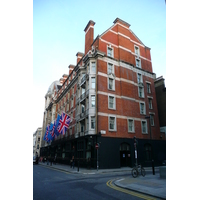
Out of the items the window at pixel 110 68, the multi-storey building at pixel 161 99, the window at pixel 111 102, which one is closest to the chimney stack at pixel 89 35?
the window at pixel 110 68

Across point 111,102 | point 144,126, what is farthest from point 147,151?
point 111,102

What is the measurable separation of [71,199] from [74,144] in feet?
81.4

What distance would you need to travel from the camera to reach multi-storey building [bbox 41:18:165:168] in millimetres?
24328

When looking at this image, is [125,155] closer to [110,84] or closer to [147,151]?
[147,151]

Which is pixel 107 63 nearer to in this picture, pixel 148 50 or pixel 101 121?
pixel 101 121

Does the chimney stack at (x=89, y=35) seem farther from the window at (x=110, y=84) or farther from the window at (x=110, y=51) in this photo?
the window at (x=110, y=84)

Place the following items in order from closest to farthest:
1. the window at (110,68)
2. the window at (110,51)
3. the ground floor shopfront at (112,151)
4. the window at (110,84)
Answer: the ground floor shopfront at (112,151) → the window at (110,84) → the window at (110,68) → the window at (110,51)

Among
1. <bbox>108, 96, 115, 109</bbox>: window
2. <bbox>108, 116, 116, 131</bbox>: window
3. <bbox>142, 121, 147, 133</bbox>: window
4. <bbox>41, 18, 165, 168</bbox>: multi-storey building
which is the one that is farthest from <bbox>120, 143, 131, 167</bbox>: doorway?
<bbox>108, 96, 115, 109</bbox>: window

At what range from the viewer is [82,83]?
30.4 meters

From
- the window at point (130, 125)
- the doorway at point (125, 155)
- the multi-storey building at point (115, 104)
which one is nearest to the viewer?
the multi-storey building at point (115, 104)

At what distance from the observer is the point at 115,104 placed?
2678cm

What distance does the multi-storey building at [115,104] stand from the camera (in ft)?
79.8

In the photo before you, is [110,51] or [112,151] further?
[110,51]

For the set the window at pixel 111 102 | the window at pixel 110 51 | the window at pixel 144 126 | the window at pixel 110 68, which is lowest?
the window at pixel 144 126
